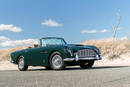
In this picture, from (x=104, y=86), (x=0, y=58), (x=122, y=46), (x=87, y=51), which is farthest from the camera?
→ (x=0, y=58)

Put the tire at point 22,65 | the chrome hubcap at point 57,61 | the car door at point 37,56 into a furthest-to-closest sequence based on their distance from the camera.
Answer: the tire at point 22,65 < the car door at point 37,56 < the chrome hubcap at point 57,61

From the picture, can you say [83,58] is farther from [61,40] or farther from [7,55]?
[7,55]

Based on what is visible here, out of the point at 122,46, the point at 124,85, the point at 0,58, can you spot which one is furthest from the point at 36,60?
the point at 0,58

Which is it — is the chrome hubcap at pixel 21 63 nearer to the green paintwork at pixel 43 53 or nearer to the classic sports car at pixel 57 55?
the classic sports car at pixel 57 55

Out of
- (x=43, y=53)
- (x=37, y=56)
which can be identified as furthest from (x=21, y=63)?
(x=43, y=53)

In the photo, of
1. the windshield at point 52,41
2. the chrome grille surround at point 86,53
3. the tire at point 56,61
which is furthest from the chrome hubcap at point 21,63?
the chrome grille surround at point 86,53

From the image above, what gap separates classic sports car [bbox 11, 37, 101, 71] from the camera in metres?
9.96

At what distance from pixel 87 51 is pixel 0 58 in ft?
76.2

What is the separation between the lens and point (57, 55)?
398 inches

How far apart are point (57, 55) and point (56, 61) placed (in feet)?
0.81

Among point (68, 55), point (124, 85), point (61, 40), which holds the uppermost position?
point (61, 40)

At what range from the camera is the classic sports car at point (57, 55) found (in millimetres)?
9961

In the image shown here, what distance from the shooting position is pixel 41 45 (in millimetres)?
11531

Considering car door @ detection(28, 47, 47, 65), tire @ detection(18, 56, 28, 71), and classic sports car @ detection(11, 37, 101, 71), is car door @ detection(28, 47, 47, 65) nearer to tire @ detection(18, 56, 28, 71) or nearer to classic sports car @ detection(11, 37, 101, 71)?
classic sports car @ detection(11, 37, 101, 71)
